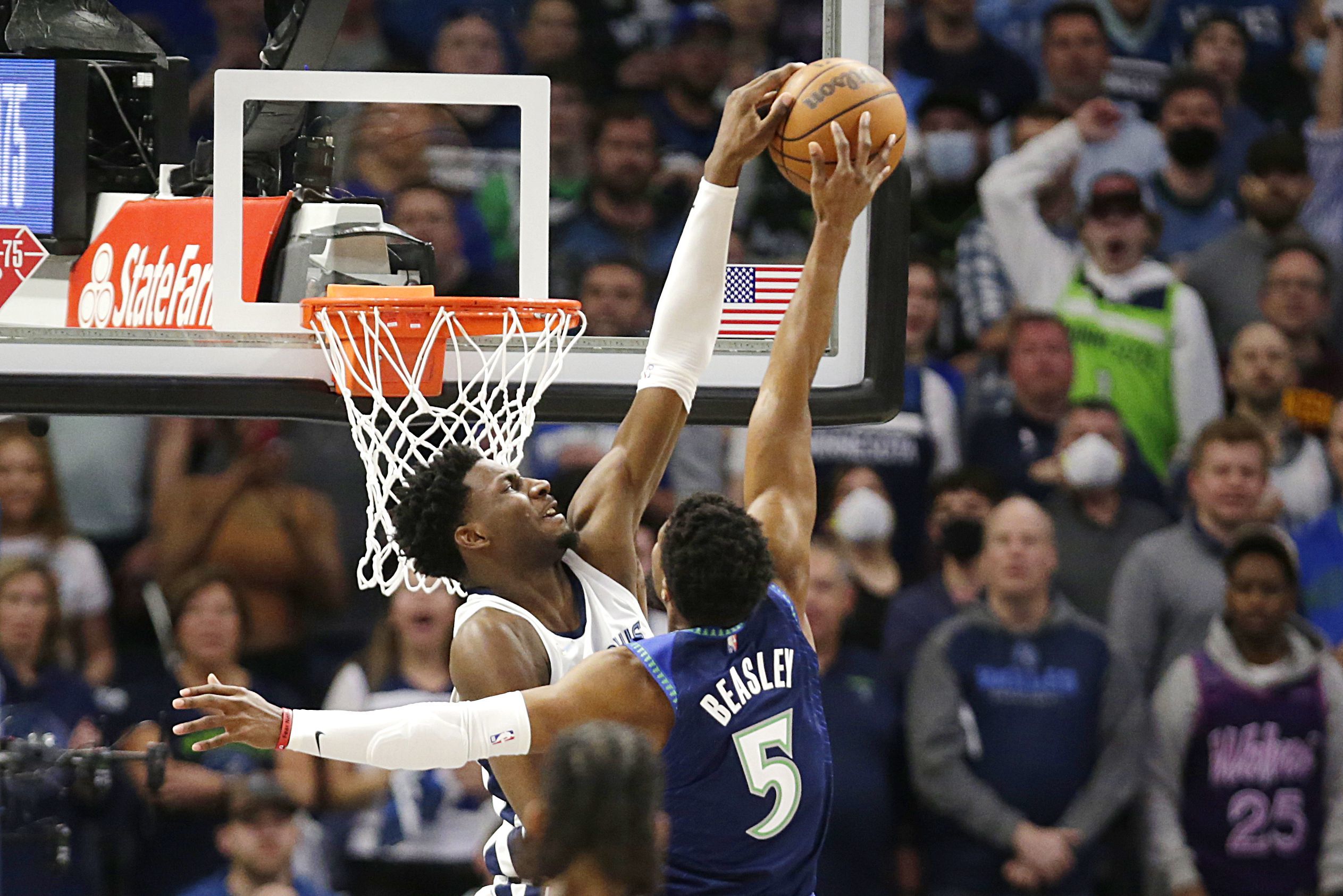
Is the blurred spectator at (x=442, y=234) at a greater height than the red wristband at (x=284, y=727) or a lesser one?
greater

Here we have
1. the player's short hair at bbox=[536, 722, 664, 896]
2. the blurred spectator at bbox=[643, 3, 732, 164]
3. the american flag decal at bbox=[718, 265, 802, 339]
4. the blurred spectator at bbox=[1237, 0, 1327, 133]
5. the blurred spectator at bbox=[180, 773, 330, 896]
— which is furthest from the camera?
the blurred spectator at bbox=[1237, 0, 1327, 133]

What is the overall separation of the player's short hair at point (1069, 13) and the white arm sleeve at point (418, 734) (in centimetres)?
455

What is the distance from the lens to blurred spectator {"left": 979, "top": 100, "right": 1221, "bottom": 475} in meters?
6.31

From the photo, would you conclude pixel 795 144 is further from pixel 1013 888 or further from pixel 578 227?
pixel 1013 888

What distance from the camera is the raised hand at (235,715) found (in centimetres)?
286

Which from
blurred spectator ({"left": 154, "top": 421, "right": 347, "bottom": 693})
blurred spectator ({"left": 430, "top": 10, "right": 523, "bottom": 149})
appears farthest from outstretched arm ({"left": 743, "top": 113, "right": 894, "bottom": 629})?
blurred spectator ({"left": 154, "top": 421, "right": 347, "bottom": 693})

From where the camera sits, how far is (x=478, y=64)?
4781mm

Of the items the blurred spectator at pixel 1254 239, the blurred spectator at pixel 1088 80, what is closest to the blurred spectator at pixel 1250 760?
the blurred spectator at pixel 1254 239

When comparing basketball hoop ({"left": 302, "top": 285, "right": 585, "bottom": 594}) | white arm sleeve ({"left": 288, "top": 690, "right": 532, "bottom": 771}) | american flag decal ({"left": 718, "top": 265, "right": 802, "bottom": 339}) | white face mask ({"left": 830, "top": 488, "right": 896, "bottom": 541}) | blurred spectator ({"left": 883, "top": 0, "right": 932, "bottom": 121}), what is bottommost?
white arm sleeve ({"left": 288, "top": 690, "right": 532, "bottom": 771})

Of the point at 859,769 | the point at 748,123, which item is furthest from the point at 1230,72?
the point at 748,123

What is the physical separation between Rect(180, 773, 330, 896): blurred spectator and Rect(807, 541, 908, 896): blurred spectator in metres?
1.60

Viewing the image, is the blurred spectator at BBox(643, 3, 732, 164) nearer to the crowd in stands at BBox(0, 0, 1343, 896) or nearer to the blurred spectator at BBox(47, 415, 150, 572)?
the crowd in stands at BBox(0, 0, 1343, 896)

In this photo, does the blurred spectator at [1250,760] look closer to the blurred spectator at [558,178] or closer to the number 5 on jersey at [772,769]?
the blurred spectator at [558,178]

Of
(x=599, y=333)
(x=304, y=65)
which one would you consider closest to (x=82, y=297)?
(x=304, y=65)
